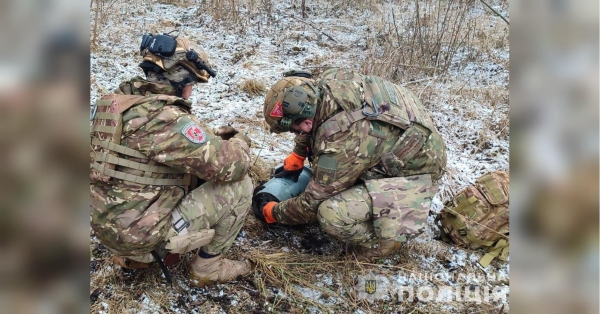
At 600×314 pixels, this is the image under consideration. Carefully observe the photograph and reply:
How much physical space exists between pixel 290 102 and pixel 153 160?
935 millimetres

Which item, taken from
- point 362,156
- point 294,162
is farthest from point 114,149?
point 294,162

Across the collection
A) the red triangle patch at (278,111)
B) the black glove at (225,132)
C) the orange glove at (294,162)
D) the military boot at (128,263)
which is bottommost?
the military boot at (128,263)

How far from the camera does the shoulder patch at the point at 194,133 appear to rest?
7.88ft

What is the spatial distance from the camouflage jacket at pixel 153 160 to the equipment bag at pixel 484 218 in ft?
5.90

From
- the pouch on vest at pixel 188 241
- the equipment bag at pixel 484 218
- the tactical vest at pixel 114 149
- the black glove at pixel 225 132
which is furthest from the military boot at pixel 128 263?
the equipment bag at pixel 484 218

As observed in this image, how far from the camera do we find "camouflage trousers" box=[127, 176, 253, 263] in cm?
267

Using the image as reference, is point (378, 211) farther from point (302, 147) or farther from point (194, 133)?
point (194, 133)

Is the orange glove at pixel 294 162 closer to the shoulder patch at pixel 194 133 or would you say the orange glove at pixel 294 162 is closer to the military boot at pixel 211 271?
the military boot at pixel 211 271

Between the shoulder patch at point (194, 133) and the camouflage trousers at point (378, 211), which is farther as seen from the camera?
the camouflage trousers at point (378, 211)

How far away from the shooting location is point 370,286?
3086 millimetres

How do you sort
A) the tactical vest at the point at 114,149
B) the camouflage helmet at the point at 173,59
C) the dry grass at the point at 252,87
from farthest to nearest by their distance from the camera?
the dry grass at the point at 252,87
the camouflage helmet at the point at 173,59
the tactical vest at the point at 114,149

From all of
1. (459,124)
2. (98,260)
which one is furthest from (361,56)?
(98,260)
